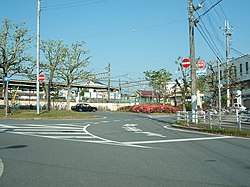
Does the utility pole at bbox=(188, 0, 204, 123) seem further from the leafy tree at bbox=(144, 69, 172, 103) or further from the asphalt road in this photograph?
the leafy tree at bbox=(144, 69, 172, 103)

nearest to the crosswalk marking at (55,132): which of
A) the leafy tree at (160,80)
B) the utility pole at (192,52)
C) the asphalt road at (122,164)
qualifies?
the asphalt road at (122,164)

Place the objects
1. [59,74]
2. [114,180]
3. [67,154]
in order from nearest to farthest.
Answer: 1. [114,180]
2. [67,154]
3. [59,74]

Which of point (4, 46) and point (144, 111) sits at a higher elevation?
point (4, 46)

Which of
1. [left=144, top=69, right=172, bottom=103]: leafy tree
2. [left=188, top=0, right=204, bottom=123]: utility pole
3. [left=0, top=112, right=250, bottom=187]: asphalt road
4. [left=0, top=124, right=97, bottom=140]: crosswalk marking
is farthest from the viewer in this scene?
[left=144, top=69, right=172, bottom=103]: leafy tree

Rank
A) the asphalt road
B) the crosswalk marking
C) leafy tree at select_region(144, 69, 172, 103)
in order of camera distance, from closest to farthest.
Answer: the asphalt road → the crosswalk marking → leafy tree at select_region(144, 69, 172, 103)

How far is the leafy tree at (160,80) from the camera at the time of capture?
51.5 metres

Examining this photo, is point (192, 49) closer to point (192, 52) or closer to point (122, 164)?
point (192, 52)

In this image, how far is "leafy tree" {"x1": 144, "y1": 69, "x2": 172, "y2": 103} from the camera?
5153 cm

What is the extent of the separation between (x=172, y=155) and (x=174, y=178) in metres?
2.61

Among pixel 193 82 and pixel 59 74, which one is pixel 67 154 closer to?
pixel 193 82

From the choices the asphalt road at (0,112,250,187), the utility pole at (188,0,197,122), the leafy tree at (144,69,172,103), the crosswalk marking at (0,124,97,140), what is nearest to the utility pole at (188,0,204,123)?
the utility pole at (188,0,197,122)

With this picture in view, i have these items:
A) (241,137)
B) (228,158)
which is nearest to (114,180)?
(228,158)

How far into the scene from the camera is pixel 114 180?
562cm

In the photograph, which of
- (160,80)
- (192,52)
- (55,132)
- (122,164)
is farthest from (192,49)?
(160,80)
